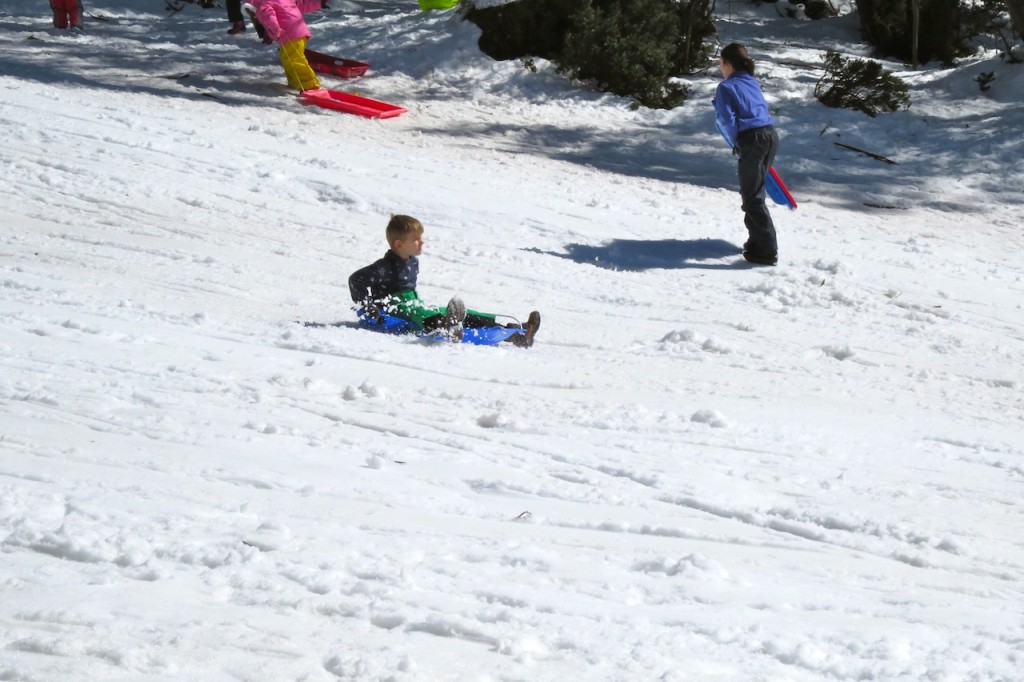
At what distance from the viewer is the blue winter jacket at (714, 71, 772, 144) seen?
8.35 metres

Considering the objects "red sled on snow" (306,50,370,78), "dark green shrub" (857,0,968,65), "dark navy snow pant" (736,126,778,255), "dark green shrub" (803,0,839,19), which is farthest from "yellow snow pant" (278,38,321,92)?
"dark green shrub" (803,0,839,19)

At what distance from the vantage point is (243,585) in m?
3.21

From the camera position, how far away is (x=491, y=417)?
5031 mm

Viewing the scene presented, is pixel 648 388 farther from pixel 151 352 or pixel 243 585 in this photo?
pixel 243 585

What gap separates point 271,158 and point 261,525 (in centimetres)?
695

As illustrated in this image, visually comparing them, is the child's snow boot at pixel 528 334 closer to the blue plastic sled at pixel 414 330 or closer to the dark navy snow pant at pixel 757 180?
the blue plastic sled at pixel 414 330

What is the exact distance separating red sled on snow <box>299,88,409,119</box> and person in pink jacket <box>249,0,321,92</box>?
0.78 ft

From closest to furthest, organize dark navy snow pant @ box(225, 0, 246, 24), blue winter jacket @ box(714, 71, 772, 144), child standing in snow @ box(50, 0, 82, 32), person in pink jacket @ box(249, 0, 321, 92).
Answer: blue winter jacket @ box(714, 71, 772, 144) < person in pink jacket @ box(249, 0, 321, 92) < child standing in snow @ box(50, 0, 82, 32) < dark navy snow pant @ box(225, 0, 246, 24)

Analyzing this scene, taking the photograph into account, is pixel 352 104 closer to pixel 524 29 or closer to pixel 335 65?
pixel 335 65

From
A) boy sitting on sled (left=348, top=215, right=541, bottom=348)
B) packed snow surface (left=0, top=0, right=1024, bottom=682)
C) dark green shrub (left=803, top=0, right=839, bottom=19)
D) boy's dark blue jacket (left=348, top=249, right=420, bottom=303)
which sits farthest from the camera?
dark green shrub (left=803, top=0, right=839, bottom=19)

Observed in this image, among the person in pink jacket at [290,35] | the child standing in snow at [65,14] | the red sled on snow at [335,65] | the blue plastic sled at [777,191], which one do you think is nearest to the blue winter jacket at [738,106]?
the blue plastic sled at [777,191]

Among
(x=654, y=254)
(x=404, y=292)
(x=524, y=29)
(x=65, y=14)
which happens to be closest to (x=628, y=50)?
(x=524, y=29)

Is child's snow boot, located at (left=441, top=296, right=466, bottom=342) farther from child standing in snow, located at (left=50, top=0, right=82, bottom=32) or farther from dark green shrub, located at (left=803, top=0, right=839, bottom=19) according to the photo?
dark green shrub, located at (left=803, top=0, right=839, bottom=19)

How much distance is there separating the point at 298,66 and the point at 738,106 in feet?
22.0
